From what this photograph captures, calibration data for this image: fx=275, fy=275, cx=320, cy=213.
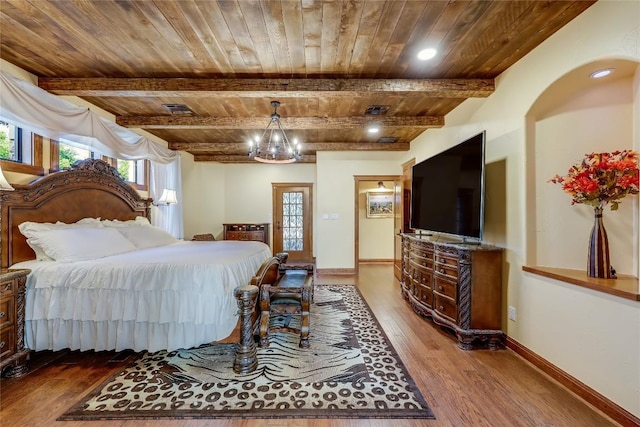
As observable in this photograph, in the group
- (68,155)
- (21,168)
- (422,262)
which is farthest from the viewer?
(422,262)

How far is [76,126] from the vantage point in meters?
2.83

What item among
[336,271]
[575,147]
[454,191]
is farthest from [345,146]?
[575,147]

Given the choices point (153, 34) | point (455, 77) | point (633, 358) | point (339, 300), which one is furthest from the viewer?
point (339, 300)

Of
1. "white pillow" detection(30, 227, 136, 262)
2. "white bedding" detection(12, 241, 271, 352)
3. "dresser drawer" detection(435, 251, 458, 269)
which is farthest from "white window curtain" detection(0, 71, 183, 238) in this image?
"dresser drawer" detection(435, 251, 458, 269)

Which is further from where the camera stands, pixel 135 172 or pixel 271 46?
pixel 135 172

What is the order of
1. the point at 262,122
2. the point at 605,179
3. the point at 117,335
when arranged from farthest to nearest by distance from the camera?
the point at 262,122, the point at 117,335, the point at 605,179

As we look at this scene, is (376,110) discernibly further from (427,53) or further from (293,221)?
(293,221)

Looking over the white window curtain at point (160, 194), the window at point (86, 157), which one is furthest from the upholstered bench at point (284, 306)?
the white window curtain at point (160, 194)

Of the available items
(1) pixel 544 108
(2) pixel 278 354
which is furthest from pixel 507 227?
(2) pixel 278 354

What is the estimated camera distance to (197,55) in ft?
7.95

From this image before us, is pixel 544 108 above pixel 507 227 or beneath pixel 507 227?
above

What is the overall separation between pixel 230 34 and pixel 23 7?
1.33 meters

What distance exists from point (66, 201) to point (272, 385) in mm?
2881

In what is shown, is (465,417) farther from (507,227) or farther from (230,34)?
(230,34)
